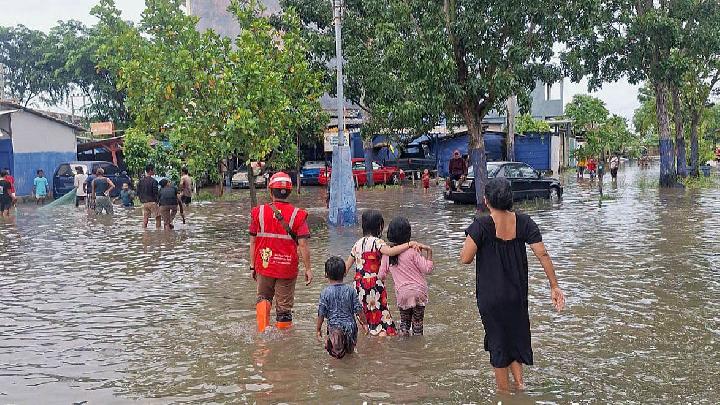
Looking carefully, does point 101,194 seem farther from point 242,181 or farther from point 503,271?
point 503,271

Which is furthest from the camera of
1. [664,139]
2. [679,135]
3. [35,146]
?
[679,135]

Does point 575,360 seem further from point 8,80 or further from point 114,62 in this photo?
point 8,80

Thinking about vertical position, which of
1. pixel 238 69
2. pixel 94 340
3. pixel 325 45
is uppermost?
pixel 325 45

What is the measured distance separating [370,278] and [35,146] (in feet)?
105

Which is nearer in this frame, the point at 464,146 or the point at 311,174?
A: the point at 311,174

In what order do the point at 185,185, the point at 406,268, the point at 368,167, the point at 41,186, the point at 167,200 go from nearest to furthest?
the point at 406,268
the point at 167,200
the point at 185,185
the point at 41,186
the point at 368,167

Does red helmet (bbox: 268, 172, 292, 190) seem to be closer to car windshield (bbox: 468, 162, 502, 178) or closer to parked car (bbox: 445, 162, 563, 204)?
parked car (bbox: 445, 162, 563, 204)

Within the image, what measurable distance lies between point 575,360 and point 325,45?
23930 millimetres

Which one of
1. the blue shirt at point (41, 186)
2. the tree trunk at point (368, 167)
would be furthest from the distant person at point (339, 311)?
the tree trunk at point (368, 167)

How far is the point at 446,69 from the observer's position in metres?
20.8

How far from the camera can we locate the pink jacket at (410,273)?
739cm

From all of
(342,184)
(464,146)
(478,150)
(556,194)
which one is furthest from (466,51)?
(464,146)

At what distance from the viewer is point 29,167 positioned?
35.1m

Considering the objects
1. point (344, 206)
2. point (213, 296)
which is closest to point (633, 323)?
point (213, 296)
